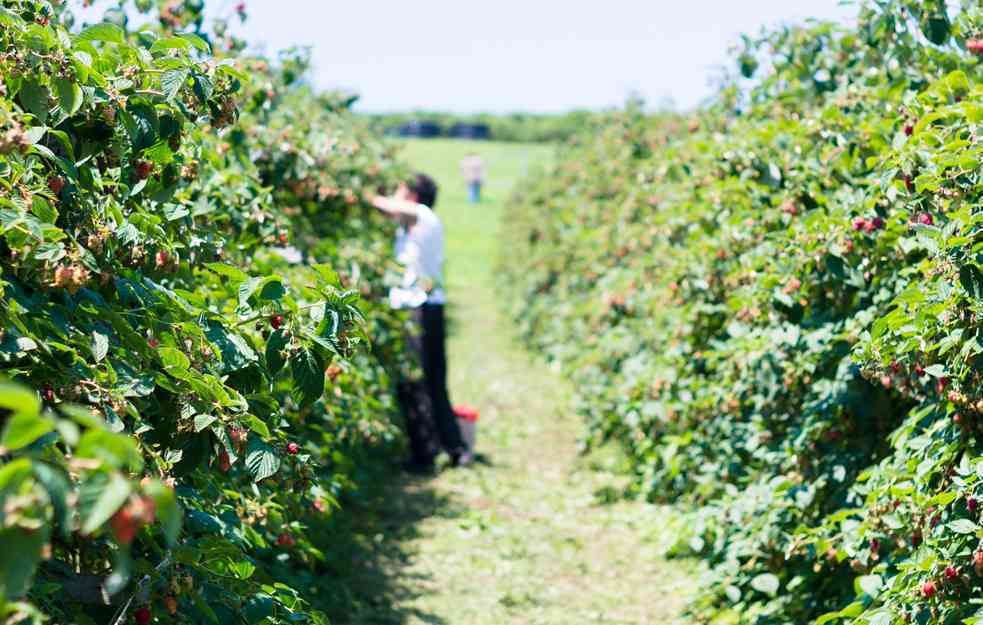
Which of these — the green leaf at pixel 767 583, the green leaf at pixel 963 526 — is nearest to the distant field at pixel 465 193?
the green leaf at pixel 767 583

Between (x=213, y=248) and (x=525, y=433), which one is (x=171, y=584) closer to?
(x=213, y=248)

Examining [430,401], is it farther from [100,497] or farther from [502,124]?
[502,124]

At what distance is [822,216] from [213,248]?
2152mm

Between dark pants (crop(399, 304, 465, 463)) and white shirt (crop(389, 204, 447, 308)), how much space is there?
17cm

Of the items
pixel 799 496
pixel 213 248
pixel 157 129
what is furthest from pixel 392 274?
→ pixel 157 129

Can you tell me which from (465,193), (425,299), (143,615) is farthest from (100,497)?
(465,193)

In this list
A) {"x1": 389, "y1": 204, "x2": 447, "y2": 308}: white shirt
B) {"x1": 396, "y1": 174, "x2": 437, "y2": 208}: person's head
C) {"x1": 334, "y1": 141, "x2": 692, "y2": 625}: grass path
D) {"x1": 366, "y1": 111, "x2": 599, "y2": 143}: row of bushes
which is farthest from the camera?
{"x1": 366, "y1": 111, "x2": 599, "y2": 143}: row of bushes

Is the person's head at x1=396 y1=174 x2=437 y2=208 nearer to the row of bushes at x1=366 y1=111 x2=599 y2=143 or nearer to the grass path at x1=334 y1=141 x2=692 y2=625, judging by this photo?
the grass path at x1=334 y1=141 x2=692 y2=625

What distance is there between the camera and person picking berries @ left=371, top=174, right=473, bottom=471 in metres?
6.75

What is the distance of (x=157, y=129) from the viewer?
234 centimetres

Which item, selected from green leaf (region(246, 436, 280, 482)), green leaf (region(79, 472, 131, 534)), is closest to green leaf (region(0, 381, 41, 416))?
green leaf (region(79, 472, 131, 534))

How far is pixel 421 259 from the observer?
6.88 meters

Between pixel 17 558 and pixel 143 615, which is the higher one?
pixel 17 558

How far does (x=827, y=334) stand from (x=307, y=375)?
228cm
